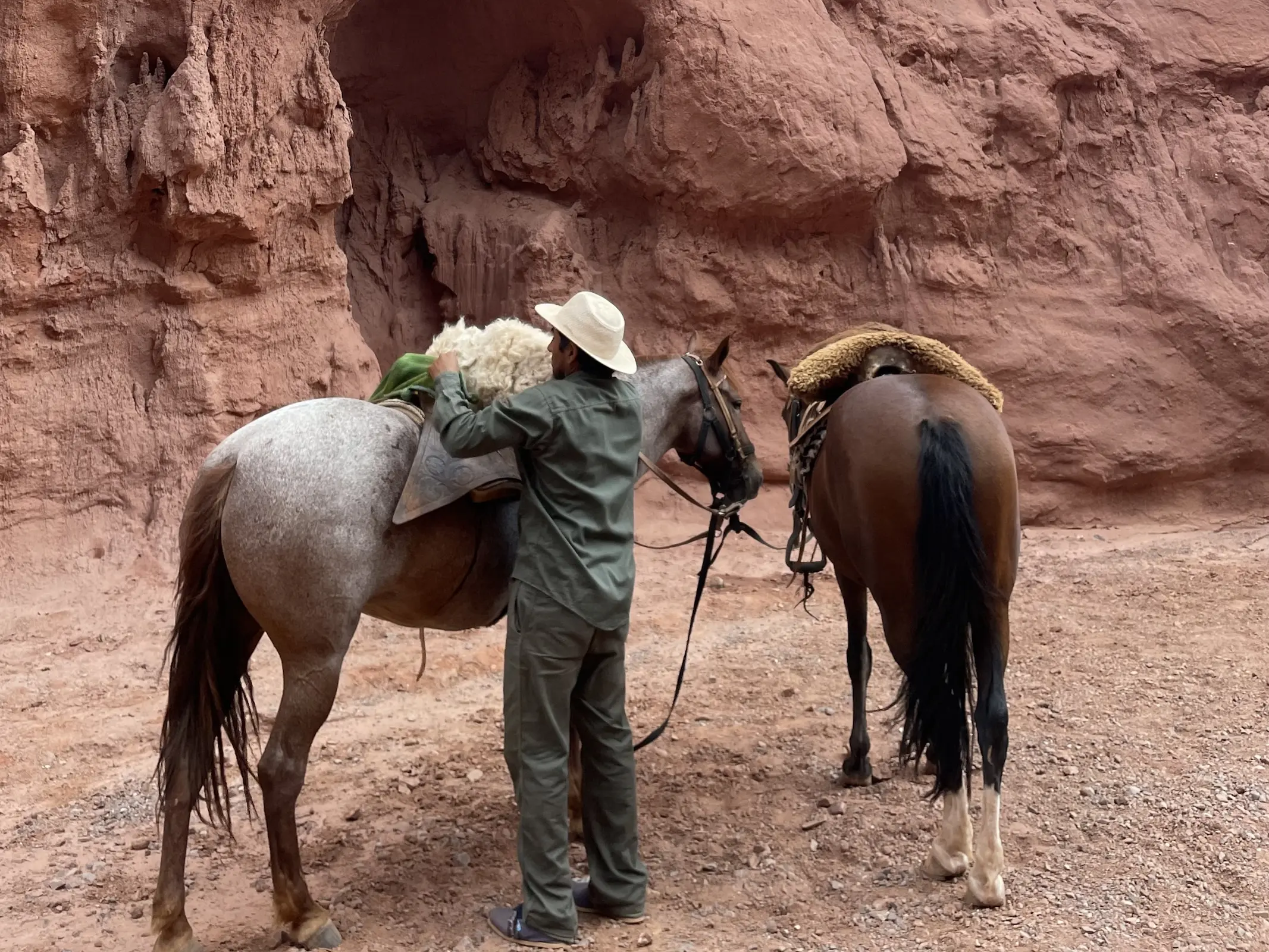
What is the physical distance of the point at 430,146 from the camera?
34.1 feet

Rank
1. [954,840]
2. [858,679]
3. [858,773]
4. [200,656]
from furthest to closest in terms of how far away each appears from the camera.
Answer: [858,679], [858,773], [954,840], [200,656]

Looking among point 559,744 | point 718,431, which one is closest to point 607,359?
point 718,431

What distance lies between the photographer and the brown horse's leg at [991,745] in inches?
144

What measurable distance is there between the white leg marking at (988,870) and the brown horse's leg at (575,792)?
5.19 feet

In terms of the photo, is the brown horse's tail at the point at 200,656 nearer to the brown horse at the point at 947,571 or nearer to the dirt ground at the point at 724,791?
the dirt ground at the point at 724,791

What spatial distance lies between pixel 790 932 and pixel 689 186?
23.2 feet

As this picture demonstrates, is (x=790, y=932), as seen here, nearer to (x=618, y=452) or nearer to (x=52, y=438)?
(x=618, y=452)

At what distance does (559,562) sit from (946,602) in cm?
139

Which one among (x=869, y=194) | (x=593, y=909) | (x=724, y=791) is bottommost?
(x=724, y=791)

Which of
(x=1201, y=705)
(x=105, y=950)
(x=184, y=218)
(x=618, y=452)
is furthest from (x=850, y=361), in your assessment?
(x=184, y=218)

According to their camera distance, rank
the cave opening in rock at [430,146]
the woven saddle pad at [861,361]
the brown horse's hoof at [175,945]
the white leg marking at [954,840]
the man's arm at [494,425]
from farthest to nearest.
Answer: the cave opening in rock at [430,146] → the woven saddle pad at [861,361] → the white leg marking at [954,840] → the brown horse's hoof at [175,945] → the man's arm at [494,425]

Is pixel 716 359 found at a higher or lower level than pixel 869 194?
lower

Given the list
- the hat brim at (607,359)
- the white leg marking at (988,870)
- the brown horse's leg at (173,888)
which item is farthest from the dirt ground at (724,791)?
the hat brim at (607,359)

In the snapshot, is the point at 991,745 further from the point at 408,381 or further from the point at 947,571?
the point at 408,381
